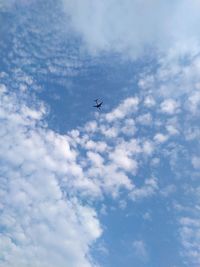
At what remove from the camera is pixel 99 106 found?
60094mm

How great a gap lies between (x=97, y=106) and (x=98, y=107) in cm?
50

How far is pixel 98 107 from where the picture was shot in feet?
196

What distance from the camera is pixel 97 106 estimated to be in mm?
59844

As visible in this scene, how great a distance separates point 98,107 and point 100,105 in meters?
1.10

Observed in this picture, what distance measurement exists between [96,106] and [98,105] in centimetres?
84

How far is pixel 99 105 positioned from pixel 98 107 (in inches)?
34.5

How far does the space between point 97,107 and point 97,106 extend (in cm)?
37

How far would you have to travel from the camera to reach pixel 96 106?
59.7 meters

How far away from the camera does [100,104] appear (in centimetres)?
6019

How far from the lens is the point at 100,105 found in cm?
6019

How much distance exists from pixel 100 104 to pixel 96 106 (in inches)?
67.2

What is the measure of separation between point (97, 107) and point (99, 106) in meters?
0.88

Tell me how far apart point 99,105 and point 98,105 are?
1.33 ft
